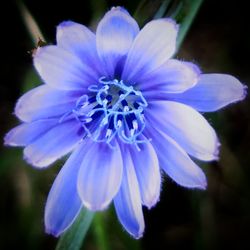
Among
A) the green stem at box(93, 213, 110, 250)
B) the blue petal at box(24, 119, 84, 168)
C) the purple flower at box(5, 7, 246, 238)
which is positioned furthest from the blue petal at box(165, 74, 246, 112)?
the green stem at box(93, 213, 110, 250)

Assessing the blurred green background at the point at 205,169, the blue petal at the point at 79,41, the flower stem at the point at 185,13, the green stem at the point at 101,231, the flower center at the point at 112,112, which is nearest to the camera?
the blue petal at the point at 79,41

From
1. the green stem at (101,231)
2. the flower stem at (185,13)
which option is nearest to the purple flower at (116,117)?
the flower stem at (185,13)

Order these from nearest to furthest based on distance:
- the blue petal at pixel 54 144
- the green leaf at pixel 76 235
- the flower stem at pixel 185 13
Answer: the blue petal at pixel 54 144 → the green leaf at pixel 76 235 → the flower stem at pixel 185 13

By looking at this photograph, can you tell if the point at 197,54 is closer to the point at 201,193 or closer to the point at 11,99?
the point at 201,193

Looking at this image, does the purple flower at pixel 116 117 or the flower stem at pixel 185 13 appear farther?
the flower stem at pixel 185 13

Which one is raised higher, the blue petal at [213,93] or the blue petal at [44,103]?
the blue petal at [44,103]

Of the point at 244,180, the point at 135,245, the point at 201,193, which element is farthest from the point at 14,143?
the point at 244,180

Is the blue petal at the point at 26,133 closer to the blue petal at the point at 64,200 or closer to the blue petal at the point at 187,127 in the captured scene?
the blue petal at the point at 64,200

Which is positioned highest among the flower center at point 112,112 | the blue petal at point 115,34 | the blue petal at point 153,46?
the blue petal at point 115,34
